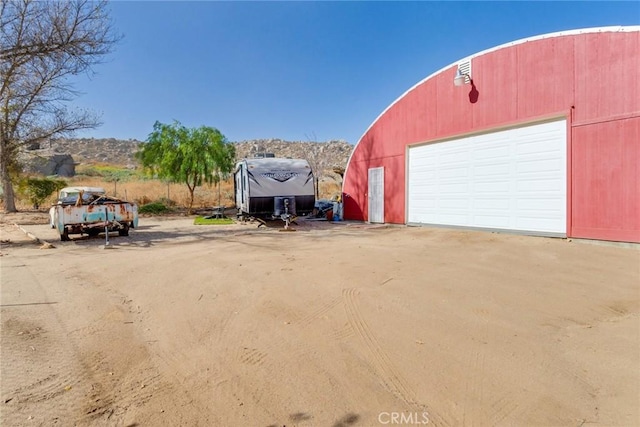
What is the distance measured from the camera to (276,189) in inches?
629

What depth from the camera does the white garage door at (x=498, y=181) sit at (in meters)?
9.94

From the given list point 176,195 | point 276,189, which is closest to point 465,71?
point 276,189

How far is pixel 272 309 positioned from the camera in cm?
461

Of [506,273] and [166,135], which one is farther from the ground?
[166,135]

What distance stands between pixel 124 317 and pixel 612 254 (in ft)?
30.2

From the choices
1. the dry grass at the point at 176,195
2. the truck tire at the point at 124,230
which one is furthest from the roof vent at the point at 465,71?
the dry grass at the point at 176,195

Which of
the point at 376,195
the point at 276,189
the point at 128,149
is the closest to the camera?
the point at 276,189

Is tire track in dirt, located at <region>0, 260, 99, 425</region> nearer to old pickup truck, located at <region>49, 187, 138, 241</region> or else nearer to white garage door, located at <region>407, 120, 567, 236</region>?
old pickup truck, located at <region>49, 187, 138, 241</region>

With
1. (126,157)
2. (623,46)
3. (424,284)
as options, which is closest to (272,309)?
(424,284)

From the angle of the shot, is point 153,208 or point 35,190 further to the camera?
point 153,208

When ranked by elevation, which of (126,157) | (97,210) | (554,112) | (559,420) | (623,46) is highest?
(126,157)

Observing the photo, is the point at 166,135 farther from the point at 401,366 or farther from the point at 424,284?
the point at 401,366

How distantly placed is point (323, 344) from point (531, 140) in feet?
31.3

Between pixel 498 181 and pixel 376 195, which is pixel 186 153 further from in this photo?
pixel 498 181
